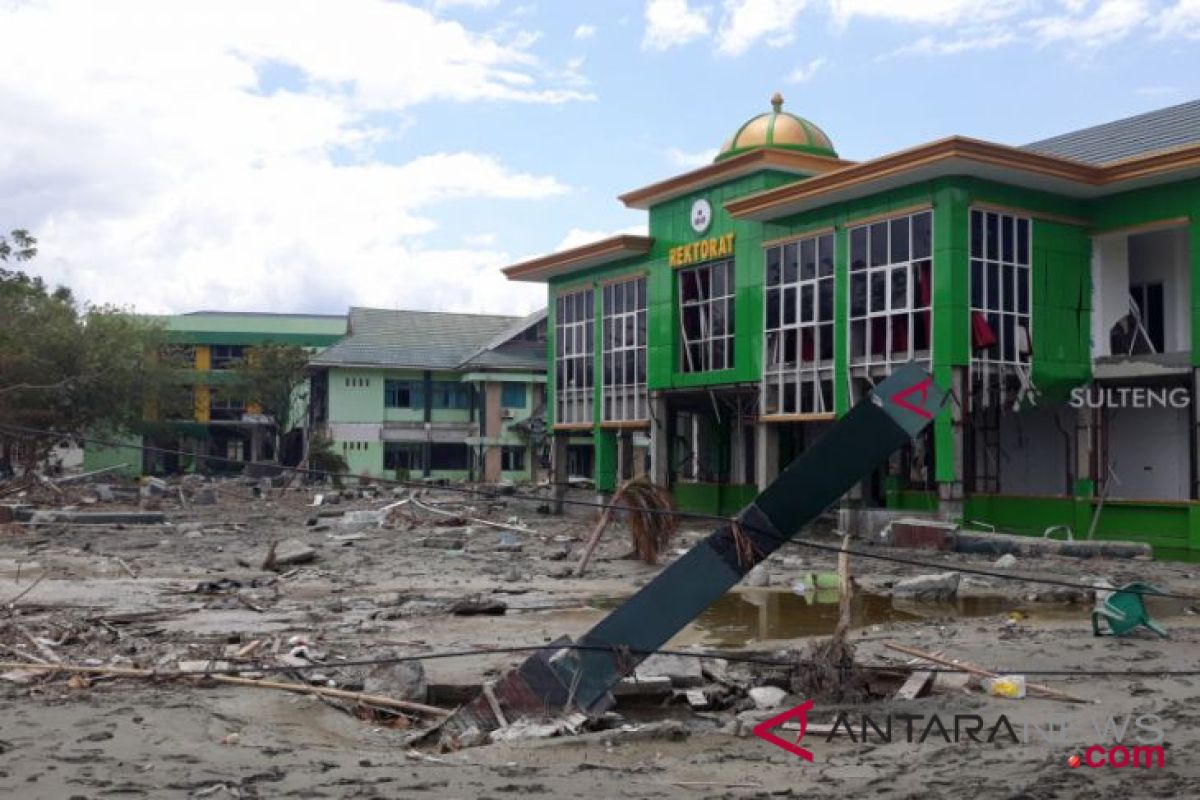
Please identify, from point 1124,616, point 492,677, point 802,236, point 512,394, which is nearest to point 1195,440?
point 802,236

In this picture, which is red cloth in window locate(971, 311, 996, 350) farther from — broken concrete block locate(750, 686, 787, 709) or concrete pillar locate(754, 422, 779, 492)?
broken concrete block locate(750, 686, 787, 709)

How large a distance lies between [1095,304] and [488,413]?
115 ft

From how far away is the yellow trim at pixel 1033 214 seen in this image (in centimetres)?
2889

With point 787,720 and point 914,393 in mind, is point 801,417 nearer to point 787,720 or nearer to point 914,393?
point 787,720

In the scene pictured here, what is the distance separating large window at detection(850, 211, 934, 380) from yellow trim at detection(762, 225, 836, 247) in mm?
860

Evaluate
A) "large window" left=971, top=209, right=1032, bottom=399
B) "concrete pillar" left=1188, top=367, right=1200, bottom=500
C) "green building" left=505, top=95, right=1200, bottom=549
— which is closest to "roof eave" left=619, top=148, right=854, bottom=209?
"green building" left=505, top=95, right=1200, bottom=549

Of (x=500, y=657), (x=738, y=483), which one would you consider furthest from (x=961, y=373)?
(x=500, y=657)

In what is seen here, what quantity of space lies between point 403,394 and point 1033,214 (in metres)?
38.6

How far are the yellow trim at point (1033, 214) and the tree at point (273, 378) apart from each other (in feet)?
134

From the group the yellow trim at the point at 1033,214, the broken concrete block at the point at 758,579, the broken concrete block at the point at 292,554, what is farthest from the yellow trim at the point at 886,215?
the broken concrete block at the point at 292,554

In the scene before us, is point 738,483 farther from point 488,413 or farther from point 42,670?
point 42,670

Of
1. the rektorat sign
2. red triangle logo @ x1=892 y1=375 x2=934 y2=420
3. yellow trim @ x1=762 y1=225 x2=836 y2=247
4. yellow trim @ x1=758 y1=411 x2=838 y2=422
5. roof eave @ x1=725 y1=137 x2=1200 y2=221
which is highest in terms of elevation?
roof eave @ x1=725 y1=137 x2=1200 y2=221

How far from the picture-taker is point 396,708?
991 centimetres

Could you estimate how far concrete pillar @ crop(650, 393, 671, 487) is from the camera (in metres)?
38.7
